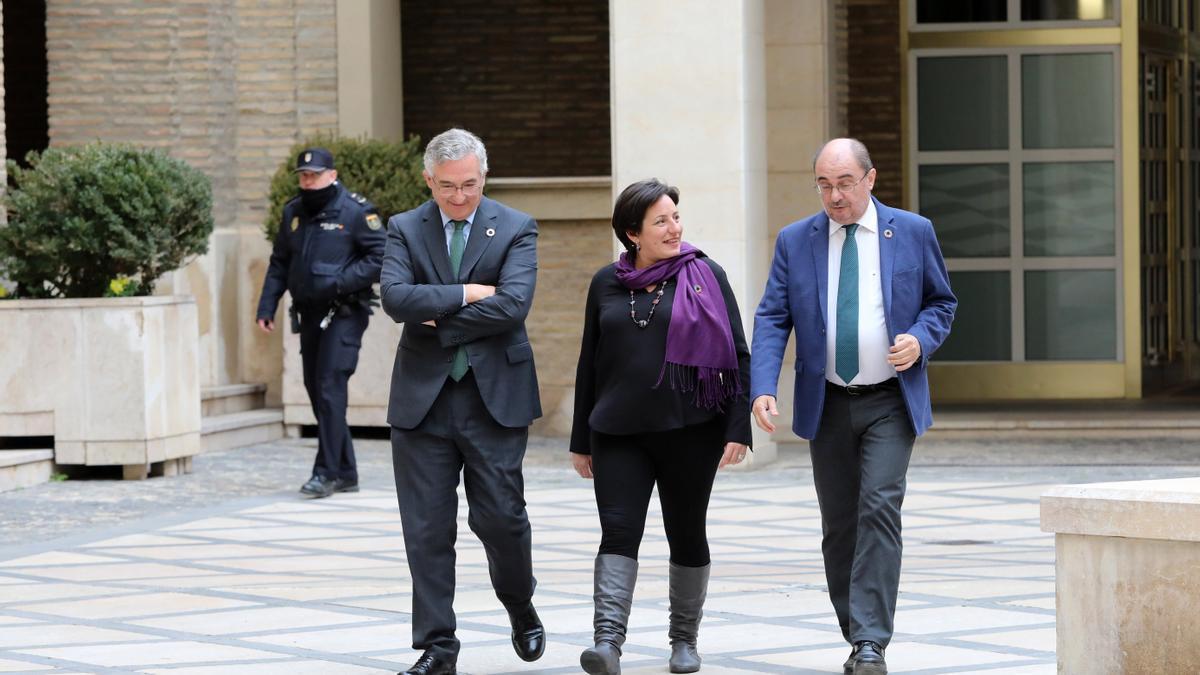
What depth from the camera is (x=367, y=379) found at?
45.9 feet

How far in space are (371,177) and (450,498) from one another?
308 inches

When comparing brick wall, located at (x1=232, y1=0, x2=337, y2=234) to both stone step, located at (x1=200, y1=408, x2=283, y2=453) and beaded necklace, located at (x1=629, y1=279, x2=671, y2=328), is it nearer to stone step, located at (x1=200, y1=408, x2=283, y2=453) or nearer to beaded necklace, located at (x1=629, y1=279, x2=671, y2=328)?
stone step, located at (x1=200, y1=408, x2=283, y2=453)

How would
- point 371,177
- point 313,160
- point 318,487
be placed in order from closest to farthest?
point 313,160
point 318,487
point 371,177

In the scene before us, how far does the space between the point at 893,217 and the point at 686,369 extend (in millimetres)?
810

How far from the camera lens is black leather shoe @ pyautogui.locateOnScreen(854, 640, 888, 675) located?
580 cm

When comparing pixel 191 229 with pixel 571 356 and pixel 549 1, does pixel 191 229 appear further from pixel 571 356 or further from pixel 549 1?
pixel 549 1

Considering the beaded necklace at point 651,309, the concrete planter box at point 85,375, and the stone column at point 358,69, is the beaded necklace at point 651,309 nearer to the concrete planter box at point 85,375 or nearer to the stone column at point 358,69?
the concrete planter box at point 85,375

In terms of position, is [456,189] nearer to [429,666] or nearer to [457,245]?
[457,245]

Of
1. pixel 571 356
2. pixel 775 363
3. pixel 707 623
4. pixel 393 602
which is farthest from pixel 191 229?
pixel 775 363

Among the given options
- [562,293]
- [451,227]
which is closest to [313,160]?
[562,293]

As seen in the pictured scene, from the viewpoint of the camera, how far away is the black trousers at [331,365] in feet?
34.9

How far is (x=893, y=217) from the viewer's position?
20.0ft

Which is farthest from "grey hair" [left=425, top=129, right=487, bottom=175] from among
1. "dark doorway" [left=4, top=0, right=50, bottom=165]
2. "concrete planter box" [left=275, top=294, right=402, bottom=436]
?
"dark doorway" [left=4, top=0, right=50, bottom=165]

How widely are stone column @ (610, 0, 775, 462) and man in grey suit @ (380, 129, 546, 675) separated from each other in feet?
18.9
